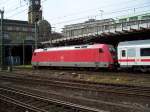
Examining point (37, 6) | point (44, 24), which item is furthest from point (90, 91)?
point (44, 24)

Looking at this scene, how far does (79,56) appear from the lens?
125 ft

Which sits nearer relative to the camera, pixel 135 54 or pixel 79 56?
pixel 135 54

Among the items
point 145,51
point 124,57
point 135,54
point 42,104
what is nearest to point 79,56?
point 124,57

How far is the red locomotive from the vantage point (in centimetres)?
3462

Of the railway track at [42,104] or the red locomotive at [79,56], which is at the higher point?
the red locomotive at [79,56]

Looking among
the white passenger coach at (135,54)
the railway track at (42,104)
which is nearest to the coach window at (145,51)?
the white passenger coach at (135,54)

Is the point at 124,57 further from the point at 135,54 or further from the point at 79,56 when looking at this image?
the point at 79,56

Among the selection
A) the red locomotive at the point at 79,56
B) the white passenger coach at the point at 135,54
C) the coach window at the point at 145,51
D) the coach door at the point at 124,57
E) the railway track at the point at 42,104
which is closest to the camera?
the railway track at the point at 42,104

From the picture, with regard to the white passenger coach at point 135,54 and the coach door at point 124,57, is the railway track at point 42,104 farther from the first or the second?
the coach door at point 124,57

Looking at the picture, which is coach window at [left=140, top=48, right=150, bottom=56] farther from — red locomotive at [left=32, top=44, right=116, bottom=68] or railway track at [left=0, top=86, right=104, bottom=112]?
railway track at [left=0, top=86, right=104, bottom=112]

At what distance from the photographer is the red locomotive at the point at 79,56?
34.6m

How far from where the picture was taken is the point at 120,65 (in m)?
34.1

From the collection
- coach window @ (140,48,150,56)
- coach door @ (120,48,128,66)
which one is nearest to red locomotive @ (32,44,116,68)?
coach door @ (120,48,128,66)

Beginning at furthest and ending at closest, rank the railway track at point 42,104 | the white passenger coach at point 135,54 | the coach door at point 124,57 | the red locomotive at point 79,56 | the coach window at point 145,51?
the red locomotive at point 79,56
the coach door at point 124,57
the white passenger coach at point 135,54
the coach window at point 145,51
the railway track at point 42,104
